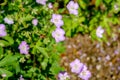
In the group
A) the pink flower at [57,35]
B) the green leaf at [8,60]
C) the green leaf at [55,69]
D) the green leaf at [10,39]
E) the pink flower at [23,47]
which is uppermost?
the pink flower at [57,35]

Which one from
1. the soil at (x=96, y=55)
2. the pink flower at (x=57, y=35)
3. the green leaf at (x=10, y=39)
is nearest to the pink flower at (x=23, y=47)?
the green leaf at (x=10, y=39)

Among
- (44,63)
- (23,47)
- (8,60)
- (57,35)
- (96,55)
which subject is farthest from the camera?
(96,55)

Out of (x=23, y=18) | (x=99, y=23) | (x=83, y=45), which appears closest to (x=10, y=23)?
(x=23, y=18)

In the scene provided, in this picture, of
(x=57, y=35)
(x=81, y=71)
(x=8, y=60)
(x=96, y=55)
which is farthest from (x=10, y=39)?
(x=96, y=55)

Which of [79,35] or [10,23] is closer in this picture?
[10,23]

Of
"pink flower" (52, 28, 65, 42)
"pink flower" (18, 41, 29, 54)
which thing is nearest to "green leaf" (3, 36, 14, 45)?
"pink flower" (18, 41, 29, 54)

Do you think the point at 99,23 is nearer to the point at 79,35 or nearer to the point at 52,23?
the point at 79,35

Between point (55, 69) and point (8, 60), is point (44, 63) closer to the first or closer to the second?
point (55, 69)

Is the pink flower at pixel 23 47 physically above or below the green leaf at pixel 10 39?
below

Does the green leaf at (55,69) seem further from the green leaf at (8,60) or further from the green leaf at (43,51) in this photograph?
the green leaf at (8,60)

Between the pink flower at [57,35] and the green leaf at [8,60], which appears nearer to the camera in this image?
the green leaf at [8,60]

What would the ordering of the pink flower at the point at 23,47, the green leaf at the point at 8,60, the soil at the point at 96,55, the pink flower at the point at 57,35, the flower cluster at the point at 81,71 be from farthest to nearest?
the soil at the point at 96,55, the flower cluster at the point at 81,71, the pink flower at the point at 57,35, the pink flower at the point at 23,47, the green leaf at the point at 8,60
